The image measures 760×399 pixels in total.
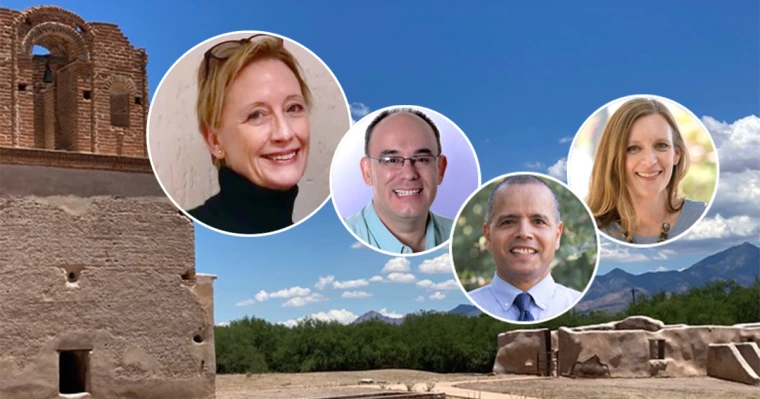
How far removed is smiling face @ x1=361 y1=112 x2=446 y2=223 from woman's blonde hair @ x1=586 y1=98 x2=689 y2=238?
74.7 inches

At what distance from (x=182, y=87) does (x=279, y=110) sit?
3.78 feet

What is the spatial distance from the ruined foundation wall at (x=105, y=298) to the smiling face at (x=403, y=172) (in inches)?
263

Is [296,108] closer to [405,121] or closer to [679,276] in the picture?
[405,121]

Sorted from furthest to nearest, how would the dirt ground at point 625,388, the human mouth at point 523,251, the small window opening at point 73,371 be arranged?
the dirt ground at point 625,388
the small window opening at point 73,371
the human mouth at point 523,251

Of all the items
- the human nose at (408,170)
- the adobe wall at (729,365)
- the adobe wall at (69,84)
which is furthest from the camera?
the adobe wall at (729,365)

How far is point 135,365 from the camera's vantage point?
50.2 feet

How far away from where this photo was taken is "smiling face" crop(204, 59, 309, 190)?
10805 millimetres

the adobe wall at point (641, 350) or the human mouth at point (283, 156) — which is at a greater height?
the human mouth at point (283, 156)

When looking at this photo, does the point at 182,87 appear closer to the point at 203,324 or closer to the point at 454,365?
the point at 203,324

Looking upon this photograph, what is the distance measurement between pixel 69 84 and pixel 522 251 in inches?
312

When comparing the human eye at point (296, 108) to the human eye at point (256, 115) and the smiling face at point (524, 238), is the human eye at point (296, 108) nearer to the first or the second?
the human eye at point (256, 115)

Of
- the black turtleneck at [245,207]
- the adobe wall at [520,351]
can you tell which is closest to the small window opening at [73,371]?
the black turtleneck at [245,207]

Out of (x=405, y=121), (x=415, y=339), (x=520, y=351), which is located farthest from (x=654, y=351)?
(x=415, y=339)

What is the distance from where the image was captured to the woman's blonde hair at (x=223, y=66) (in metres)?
10.9
